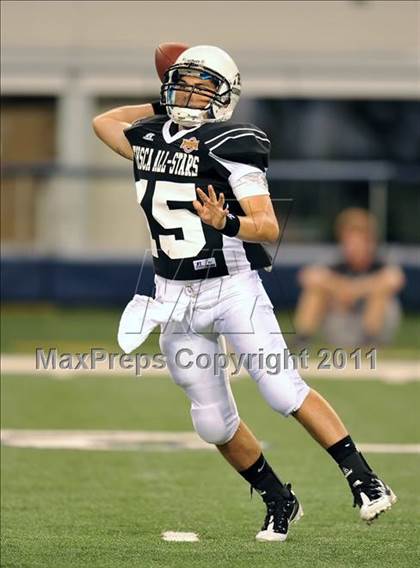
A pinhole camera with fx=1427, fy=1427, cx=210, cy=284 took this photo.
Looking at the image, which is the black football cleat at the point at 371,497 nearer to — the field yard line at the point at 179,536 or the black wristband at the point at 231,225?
the field yard line at the point at 179,536

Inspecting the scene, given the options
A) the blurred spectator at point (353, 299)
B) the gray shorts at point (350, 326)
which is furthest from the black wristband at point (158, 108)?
the gray shorts at point (350, 326)

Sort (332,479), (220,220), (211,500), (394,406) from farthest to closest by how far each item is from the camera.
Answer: (394,406)
(332,479)
(211,500)
(220,220)

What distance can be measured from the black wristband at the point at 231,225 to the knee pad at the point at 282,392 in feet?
1.64

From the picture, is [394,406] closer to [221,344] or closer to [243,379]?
[243,379]

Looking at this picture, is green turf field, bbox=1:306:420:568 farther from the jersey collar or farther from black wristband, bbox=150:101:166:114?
black wristband, bbox=150:101:166:114

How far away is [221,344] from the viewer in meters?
4.92

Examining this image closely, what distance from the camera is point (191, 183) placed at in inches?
184

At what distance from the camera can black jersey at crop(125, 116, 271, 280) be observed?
15.3ft

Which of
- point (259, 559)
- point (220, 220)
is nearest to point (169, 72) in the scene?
point (220, 220)

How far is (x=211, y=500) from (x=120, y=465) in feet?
3.03

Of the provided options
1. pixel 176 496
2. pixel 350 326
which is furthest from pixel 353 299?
pixel 176 496

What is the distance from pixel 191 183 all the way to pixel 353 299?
24.0 ft

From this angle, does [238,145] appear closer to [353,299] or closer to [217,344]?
[217,344]

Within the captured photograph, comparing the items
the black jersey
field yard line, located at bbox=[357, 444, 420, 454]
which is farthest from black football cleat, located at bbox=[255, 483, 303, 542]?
field yard line, located at bbox=[357, 444, 420, 454]
